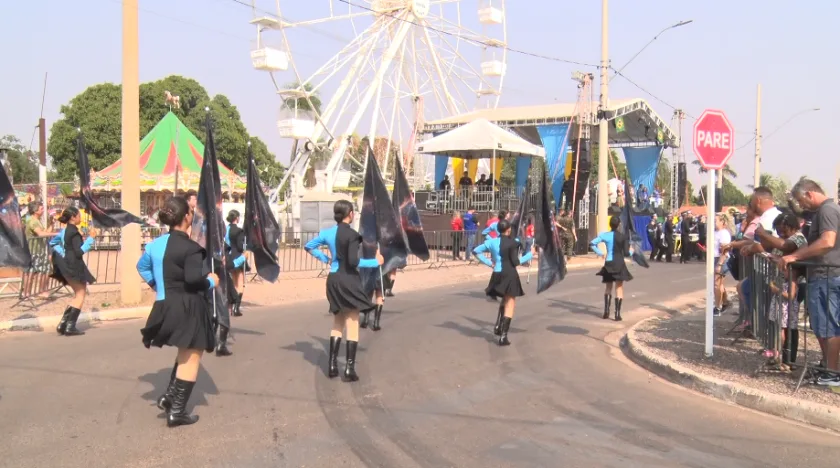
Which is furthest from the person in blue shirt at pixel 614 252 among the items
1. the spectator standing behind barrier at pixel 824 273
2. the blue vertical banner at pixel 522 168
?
the blue vertical banner at pixel 522 168

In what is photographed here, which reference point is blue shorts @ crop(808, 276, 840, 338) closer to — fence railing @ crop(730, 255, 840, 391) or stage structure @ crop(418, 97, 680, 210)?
fence railing @ crop(730, 255, 840, 391)

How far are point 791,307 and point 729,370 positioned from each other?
98 centimetres

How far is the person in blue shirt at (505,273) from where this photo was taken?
353 inches

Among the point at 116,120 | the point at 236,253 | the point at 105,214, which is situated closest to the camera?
the point at 236,253

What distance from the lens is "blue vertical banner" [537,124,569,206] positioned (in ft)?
96.7

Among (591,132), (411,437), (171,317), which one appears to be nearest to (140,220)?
(171,317)

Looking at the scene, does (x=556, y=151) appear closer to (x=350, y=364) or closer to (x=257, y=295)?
(x=257, y=295)

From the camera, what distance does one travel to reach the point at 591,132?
85.8ft

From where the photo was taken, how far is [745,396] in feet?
20.9

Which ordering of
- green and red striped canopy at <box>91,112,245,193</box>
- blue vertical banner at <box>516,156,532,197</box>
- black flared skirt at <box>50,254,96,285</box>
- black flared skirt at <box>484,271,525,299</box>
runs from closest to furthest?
1. black flared skirt at <box>484,271,525,299</box>
2. black flared skirt at <box>50,254,96,285</box>
3. green and red striped canopy at <box>91,112,245,193</box>
4. blue vertical banner at <box>516,156,532,197</box>

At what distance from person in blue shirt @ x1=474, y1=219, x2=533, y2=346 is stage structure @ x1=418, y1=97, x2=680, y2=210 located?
653 inches

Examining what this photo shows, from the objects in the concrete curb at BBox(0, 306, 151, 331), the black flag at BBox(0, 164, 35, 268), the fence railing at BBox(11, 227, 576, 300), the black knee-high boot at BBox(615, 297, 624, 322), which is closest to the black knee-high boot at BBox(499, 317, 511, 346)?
the black knee-high boot at BBox(615, 297, 624, 322)

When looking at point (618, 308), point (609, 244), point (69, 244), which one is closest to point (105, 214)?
point (69, 244)

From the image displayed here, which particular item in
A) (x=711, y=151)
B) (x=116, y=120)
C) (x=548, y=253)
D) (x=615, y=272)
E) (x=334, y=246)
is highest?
(x=116, y=120)
